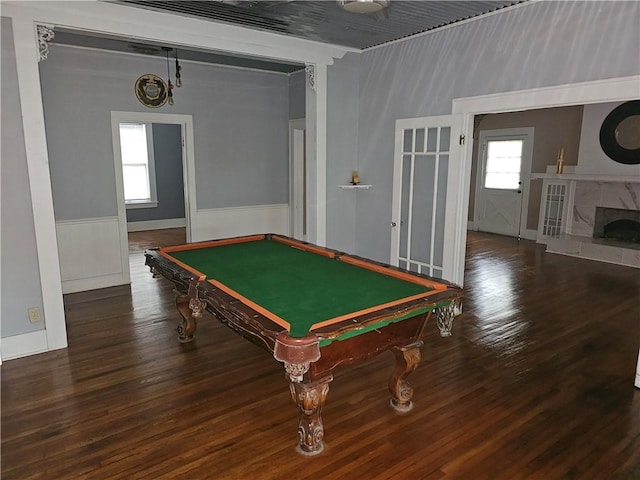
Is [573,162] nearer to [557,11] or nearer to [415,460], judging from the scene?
[557,11]

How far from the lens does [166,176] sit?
29.9 ft

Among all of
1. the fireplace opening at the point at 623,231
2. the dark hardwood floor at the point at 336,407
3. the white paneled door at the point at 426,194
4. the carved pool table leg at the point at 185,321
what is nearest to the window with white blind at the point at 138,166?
the dark hardwood floor at the point at 336,407

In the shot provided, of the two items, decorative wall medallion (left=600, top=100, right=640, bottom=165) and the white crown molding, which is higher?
the white crown molding

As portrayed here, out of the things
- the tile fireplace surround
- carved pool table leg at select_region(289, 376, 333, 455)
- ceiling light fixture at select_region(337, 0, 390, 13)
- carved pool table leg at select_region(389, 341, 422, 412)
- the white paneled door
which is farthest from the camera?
the tile fireplace surround

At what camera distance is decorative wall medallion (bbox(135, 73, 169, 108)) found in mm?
5113

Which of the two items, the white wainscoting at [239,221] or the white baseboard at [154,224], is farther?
the white baseboard at [154,224]

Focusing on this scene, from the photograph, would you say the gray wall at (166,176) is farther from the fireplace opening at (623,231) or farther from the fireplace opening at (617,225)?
the fireplace opening at (623,231)

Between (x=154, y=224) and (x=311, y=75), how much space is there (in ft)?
19.2

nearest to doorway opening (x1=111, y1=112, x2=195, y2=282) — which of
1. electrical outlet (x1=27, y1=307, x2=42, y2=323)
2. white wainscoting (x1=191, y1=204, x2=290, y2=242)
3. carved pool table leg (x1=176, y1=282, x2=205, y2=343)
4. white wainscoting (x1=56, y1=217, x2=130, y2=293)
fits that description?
white wainscoting (x1=191, y1=204, x2=290, y2=242)

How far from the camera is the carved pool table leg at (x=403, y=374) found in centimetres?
249

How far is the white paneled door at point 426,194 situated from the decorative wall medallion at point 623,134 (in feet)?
13.2

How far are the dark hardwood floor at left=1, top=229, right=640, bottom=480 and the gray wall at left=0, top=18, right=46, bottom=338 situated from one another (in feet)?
1.37

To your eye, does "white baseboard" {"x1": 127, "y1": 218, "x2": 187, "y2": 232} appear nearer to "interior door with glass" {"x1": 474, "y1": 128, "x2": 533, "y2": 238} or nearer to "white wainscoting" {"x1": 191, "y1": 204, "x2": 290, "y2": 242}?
"white wainscoting" {"x1": 191, "y1": 204, "x2": 290, "y2": 242}

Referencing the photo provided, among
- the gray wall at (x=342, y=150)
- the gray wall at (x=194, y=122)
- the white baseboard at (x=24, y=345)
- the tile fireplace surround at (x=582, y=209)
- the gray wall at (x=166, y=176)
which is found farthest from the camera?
the gray wall at (x=166, y=176)
